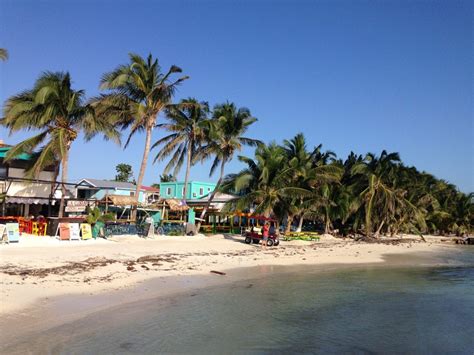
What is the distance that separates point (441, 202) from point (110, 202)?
44.2 metres

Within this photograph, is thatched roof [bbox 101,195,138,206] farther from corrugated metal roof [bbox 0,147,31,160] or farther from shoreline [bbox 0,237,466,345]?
corrugated metal roof [bbox 0,147,31,160]

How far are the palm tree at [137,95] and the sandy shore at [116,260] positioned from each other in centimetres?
790

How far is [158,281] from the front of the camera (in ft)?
43.7

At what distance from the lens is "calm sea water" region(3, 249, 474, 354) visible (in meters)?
7.76

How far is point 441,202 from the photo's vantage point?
54.6 meters

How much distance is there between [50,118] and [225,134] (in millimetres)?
13243

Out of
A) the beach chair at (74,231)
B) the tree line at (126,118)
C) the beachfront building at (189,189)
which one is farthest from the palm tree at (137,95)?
the beachfront building at (189,189)

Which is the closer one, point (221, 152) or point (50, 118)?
point (50, 118)

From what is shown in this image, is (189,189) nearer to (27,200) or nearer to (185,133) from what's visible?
(185,133)

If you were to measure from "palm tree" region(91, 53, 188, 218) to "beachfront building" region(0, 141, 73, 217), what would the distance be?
16.7 feet

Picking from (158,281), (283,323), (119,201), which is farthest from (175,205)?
(283,323)

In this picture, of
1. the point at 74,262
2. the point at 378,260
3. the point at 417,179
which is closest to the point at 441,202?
the point at 417,179

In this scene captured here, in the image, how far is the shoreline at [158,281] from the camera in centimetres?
856

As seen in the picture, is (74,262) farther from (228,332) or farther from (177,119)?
(177,119)
